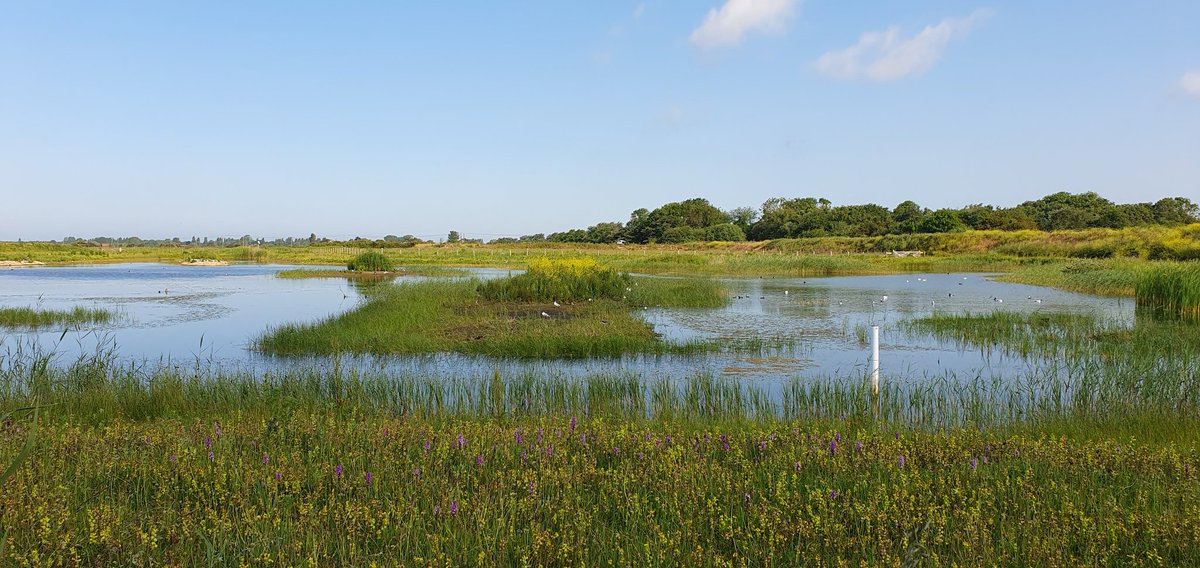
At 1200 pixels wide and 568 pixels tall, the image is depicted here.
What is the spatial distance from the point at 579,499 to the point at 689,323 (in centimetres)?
1493

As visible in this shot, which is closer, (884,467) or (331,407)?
(884,467)

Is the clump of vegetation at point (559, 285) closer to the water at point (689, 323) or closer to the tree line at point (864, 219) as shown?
the water at point (689, 323)

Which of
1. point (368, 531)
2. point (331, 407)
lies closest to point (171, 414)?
point (331, 407)

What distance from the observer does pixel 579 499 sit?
13.8 ft

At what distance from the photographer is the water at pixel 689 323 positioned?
12.5m

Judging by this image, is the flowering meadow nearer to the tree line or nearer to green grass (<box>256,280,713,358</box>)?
green grass (<box>256,280,713,358</box>)

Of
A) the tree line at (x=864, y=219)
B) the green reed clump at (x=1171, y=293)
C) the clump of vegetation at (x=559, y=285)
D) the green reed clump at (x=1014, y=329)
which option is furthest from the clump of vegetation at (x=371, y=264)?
the tree line at (x=864, y=219)

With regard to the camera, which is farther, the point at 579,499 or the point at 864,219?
the point at 864,219

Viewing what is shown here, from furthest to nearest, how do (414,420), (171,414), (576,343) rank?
(576,343) → (171,414) → (414,420)

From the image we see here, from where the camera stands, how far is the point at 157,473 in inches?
183

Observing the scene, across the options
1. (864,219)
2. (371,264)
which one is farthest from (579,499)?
(864,219)

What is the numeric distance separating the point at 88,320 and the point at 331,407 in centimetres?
1597

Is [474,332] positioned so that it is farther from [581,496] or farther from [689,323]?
[581,496]

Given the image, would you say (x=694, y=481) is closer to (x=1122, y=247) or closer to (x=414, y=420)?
(x=414, y=420)
